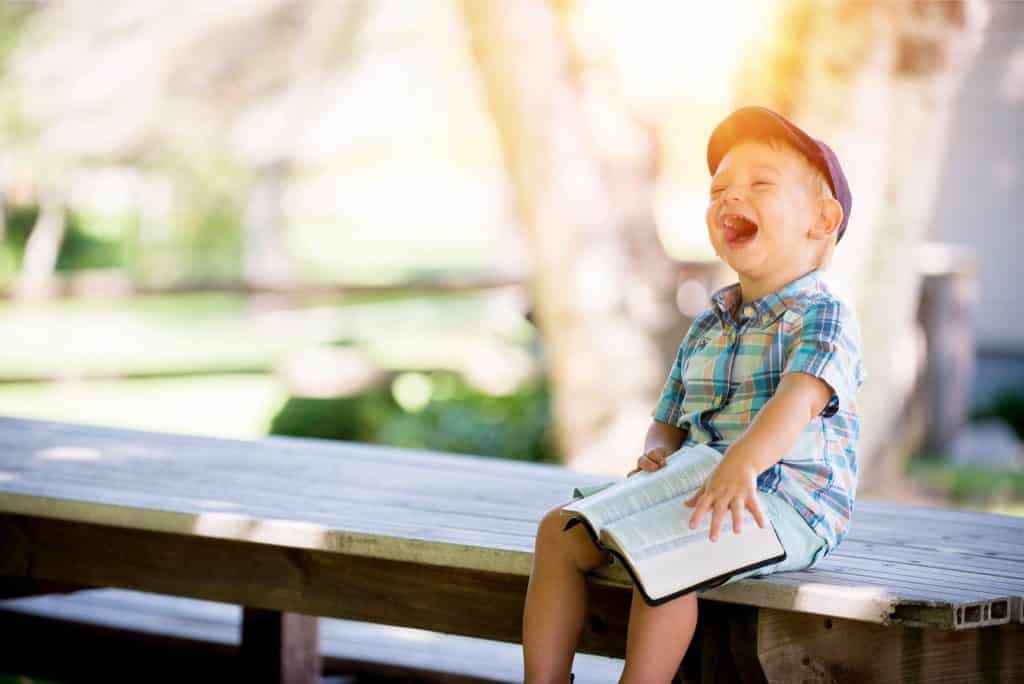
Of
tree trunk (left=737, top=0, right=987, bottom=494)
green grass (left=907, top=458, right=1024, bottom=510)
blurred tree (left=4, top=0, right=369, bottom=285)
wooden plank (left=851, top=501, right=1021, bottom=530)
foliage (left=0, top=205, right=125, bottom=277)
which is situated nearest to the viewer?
wooden plank (left=851, top=501, right=1021, bottom=530)

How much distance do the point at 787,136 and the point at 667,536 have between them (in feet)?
2.56

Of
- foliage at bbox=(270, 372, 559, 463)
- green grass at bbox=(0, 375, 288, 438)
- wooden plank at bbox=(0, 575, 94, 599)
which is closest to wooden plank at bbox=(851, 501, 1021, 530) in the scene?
wooden plank at bbox=(0, 575, 94, 599)

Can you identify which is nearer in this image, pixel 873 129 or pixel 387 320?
pixel 873 129

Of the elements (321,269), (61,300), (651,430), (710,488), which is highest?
(321,269)

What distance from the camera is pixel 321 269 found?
27.0 meters

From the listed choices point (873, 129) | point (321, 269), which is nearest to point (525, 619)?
point (873, 129)

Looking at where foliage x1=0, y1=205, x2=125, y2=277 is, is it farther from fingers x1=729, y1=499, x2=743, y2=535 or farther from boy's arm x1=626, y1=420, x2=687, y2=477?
fingers x1=729, y1=499, x2=743, y2=535

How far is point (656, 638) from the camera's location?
246 centimetres

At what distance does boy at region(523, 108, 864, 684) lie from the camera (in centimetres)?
247

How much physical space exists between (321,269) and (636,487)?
24.7 meters

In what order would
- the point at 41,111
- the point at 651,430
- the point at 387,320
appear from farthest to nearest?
the point at 387,320, the point at 41,111, the point at 651,430

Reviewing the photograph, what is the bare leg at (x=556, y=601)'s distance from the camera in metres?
2.56

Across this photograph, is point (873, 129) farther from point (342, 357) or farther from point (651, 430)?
point (342, 357)

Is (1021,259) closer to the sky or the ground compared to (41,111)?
closer to the ground
